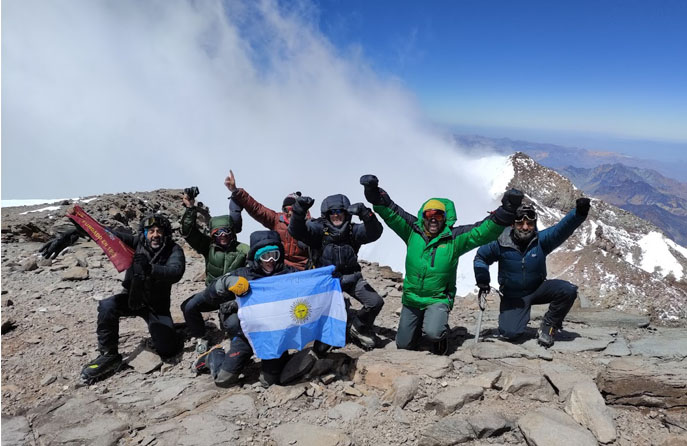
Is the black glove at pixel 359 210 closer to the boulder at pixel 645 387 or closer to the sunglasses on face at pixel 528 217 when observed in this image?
the sunglasses on face at pixel 528 217

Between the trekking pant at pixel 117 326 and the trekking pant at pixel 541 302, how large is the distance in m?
6.08

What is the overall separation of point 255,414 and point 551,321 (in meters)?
5.28

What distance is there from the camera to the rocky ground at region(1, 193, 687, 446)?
14.8 feet

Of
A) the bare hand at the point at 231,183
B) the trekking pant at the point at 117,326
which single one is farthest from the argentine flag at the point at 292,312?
the bare hand at the point at 231,183

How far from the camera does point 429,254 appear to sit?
6.68m

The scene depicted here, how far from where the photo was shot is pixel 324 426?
474cm

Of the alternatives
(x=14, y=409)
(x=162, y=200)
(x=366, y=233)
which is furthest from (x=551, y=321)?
(x=162, y=200)

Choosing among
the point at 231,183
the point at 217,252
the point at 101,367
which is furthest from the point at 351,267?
the point at 101,367

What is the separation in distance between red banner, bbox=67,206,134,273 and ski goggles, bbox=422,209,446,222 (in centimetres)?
495

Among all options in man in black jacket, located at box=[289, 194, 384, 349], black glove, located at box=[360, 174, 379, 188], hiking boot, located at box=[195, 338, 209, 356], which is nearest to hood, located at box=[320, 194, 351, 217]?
man in black jacket, located at box=[289, 194, 384, 349]

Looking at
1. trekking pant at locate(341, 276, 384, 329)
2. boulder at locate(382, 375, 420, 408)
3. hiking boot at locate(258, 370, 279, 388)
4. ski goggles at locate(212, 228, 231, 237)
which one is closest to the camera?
boulder at locate(382, 375, 420, 408)

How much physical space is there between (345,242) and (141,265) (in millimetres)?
3366

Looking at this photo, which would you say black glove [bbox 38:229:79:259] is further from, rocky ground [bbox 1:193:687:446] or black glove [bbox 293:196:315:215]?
black glove [bbox 293:196:315:215]

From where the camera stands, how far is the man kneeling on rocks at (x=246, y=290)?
5836 mm
